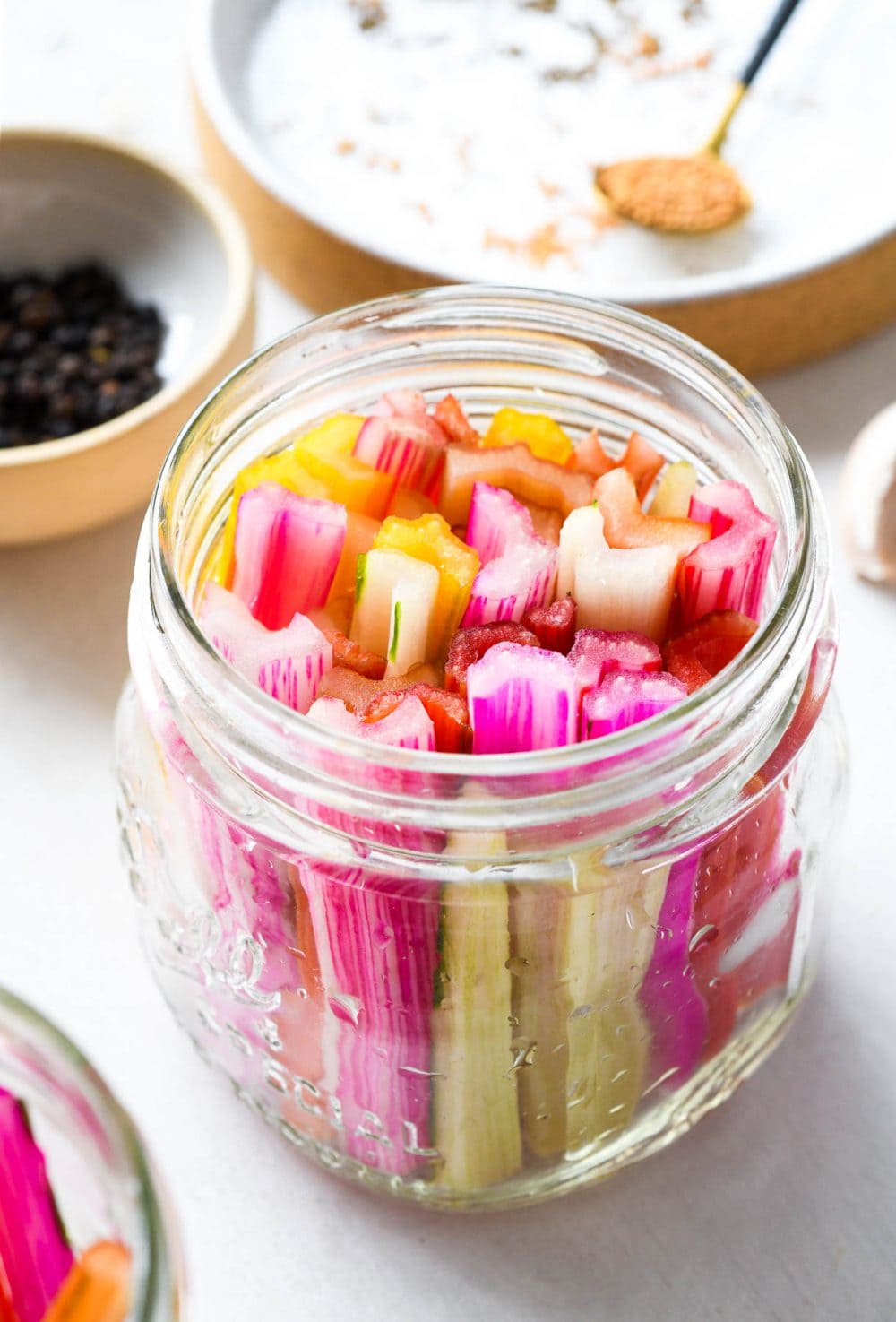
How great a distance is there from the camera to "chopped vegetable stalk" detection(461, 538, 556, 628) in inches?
22.9

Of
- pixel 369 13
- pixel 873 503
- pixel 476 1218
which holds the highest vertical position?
pixel 369 13

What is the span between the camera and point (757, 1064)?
70 cm

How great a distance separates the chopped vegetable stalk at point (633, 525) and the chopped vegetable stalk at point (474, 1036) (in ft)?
0.49

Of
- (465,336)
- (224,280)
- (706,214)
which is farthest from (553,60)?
(465,336)

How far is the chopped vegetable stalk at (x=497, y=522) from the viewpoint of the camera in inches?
23.6

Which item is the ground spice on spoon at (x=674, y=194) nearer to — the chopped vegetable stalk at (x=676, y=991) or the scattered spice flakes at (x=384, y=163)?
the scattered spice flakes at (x=384, y=163)

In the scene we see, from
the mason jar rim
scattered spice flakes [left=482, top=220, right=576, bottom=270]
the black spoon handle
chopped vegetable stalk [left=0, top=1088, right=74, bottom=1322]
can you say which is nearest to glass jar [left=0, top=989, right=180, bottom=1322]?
chopped vegetable stalk [left=0, top=1088, right=74, bottom=1322]

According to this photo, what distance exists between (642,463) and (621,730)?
0.62 ft

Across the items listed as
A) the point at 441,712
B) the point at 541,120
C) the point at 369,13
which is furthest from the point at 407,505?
the point at 369,13

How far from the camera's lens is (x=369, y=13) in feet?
3.99

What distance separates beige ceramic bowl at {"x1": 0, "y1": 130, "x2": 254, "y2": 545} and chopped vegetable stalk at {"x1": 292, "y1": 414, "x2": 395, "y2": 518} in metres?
0.22

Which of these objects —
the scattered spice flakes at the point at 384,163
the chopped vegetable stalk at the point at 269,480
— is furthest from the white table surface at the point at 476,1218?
the scattered spice flakes at the point at 384,163

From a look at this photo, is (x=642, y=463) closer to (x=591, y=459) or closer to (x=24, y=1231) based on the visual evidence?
(x=591, y=459)

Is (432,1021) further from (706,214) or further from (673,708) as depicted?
(706,214)
